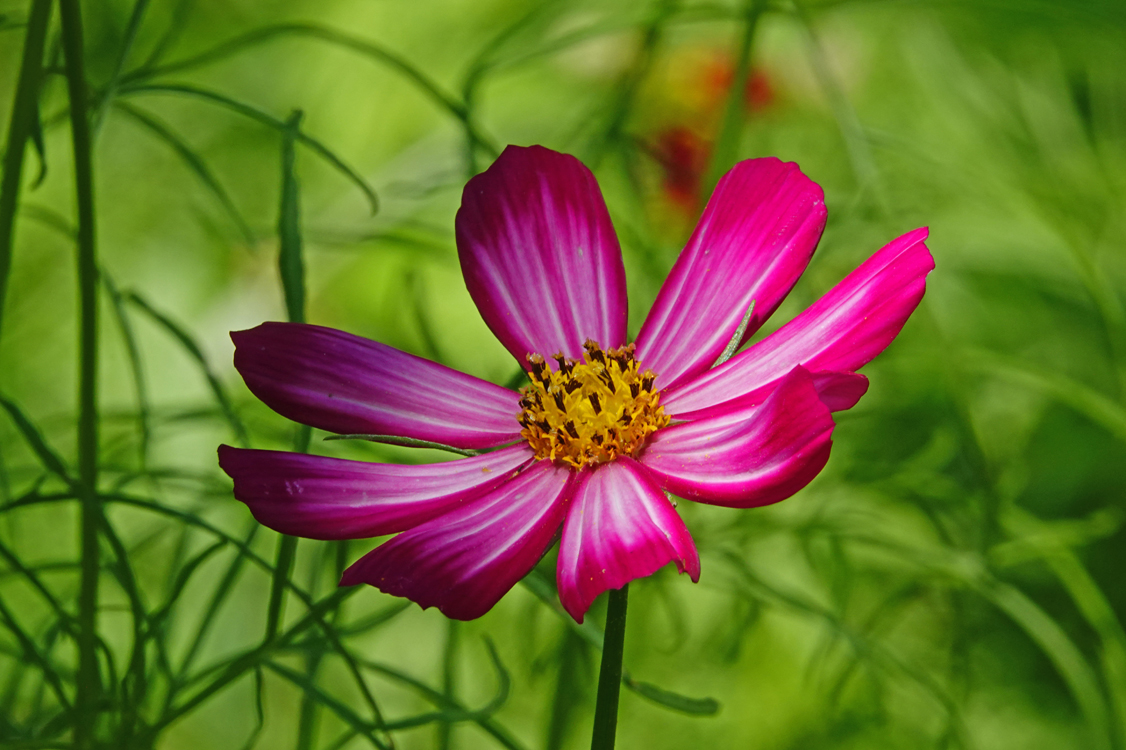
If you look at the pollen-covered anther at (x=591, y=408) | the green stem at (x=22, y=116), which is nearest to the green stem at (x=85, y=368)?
the green stem at (x=22, y=116)

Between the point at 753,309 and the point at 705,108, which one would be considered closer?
the point at 753,309

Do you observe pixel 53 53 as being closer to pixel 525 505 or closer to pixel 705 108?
pixel 525 505

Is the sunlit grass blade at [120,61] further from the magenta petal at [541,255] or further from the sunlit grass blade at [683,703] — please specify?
the sunlit grass blade at [683,703]

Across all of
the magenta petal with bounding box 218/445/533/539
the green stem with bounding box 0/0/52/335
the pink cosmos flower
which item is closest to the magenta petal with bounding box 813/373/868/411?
the pink cosmos flower

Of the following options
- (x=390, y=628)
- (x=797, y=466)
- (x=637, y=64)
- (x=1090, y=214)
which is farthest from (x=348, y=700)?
(x=1090, y=214)

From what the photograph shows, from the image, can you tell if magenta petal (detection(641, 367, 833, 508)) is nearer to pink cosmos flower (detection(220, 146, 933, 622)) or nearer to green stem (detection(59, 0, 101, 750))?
pink cosmos flower (detection(220, 146, 933, 622))

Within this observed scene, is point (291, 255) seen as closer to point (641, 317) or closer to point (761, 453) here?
point (761, 453)
